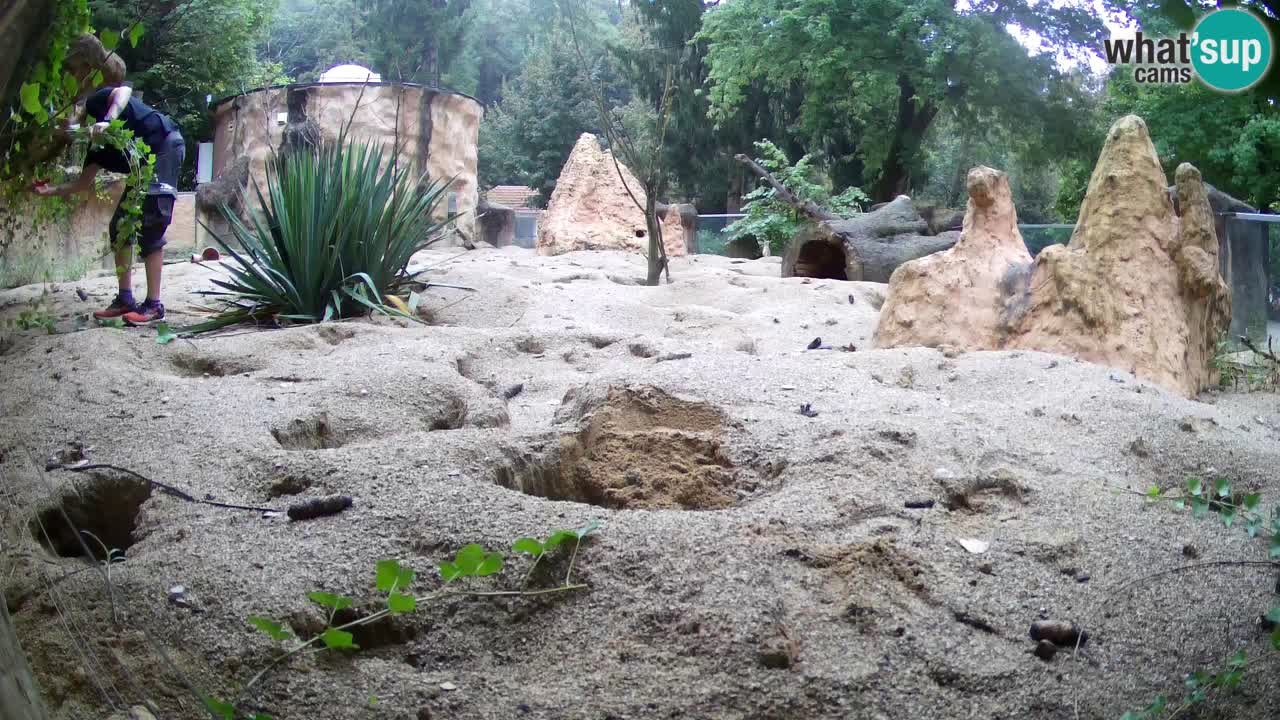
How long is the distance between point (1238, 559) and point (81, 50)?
3395mm

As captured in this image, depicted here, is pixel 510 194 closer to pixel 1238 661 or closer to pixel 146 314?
pixel 146 314

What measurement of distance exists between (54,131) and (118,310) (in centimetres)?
210

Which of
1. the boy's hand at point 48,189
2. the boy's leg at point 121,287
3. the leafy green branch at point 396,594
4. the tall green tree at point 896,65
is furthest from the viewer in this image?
the tall green tree at point 896,65

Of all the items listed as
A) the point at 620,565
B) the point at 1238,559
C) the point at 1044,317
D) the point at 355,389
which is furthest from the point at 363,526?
the point at 1044,317

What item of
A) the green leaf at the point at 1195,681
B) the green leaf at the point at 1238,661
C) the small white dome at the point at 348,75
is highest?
the small white dome at the point at 348,75

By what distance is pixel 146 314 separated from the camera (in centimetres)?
490

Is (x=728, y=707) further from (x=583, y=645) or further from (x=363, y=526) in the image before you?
(x=363, y=526)

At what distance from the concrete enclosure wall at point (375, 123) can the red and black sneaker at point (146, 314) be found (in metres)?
7.87

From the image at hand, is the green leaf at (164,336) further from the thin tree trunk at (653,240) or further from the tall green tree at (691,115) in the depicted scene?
the tall green tree at (691,115)

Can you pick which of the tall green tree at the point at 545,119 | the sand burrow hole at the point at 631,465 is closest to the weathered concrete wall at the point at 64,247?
the sand burrow hole at the point at 631,465

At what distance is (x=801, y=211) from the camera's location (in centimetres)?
1055

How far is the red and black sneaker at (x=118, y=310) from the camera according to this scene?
15.7ft

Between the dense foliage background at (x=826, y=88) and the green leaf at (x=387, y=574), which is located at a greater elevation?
the dense foliage background at (x=826, y=88)

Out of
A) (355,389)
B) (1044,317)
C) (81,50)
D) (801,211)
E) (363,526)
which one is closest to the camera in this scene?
(363,526)
